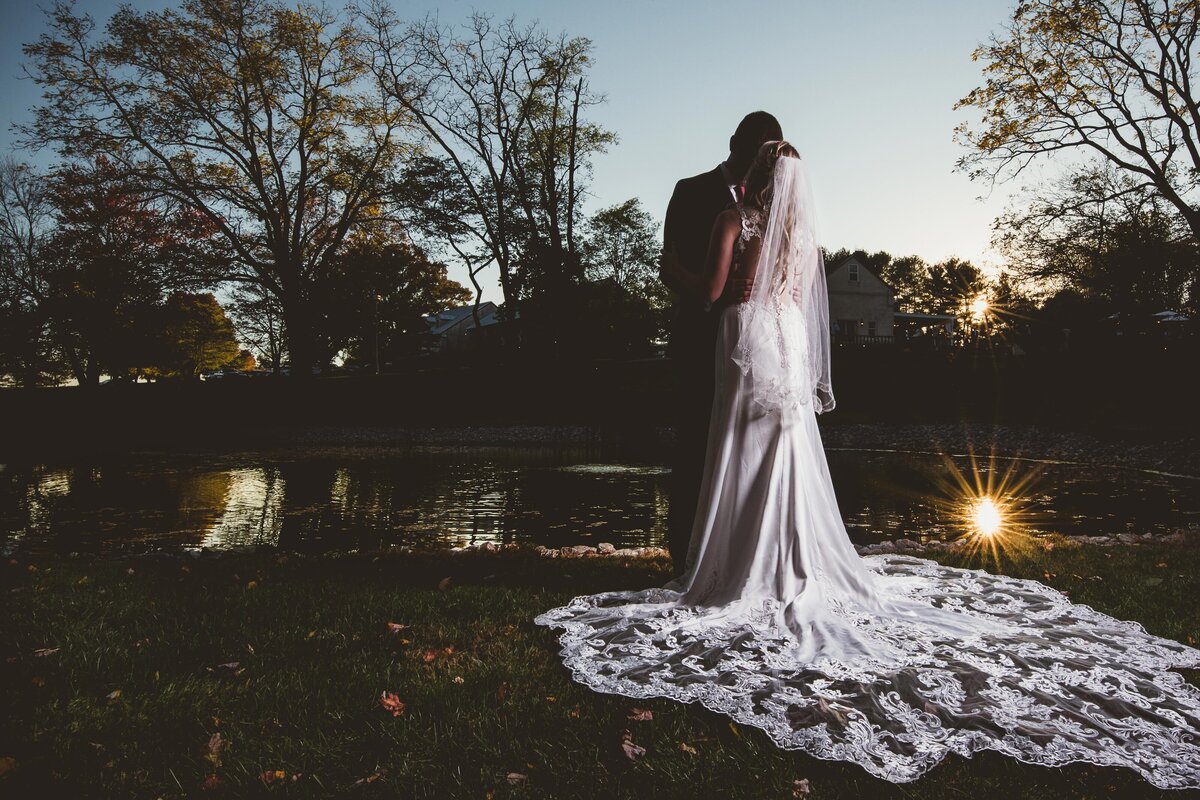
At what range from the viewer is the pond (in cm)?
→ 830

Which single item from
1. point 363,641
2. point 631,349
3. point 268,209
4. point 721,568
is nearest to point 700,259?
point 721,568

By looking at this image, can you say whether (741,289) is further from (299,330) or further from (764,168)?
(299,330)

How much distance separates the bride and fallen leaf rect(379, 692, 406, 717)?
78 cm

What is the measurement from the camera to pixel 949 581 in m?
4.59

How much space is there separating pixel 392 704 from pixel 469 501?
8.05 meters

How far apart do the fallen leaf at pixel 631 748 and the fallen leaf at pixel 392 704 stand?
935 mm

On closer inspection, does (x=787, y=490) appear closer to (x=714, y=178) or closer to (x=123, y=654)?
(x=714, y=178)

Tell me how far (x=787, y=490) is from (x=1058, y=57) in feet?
77.3

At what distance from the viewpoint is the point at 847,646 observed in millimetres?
3424

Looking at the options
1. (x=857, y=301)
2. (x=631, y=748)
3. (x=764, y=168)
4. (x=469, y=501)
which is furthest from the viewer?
(x=857, y=301)

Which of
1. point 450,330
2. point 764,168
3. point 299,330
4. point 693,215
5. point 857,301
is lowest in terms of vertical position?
point 693,215

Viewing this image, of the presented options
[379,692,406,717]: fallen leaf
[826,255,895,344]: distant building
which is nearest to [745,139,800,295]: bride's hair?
[379,692,406,717]: fallen leaf

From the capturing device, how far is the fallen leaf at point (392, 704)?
9.49 feet

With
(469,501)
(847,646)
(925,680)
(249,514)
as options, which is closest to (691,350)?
(847,646)
